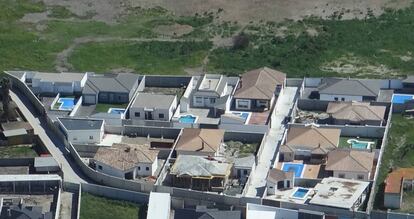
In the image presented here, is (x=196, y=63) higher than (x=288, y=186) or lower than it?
higher

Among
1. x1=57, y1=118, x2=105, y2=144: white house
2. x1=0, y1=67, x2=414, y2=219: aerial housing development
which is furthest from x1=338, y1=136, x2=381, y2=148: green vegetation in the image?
x1=57, y1=118, x2=105, y2=144: white house

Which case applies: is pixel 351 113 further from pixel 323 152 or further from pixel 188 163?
pixel 188 163

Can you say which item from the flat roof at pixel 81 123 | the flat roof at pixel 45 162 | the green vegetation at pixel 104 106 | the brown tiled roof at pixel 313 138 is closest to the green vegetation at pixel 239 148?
the brown tiled roof at pixel 313 138

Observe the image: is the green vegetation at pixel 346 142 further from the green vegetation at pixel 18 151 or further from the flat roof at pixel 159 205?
the green vegetation at pixel 18 151

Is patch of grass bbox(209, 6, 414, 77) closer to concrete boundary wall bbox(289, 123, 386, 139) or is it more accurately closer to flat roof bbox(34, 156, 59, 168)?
concrete boundary wall bbox(289, 123, 386, 139)

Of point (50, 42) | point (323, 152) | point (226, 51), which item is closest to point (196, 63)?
point (226, 51)

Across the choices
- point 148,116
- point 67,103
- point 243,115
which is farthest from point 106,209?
point 67,103
